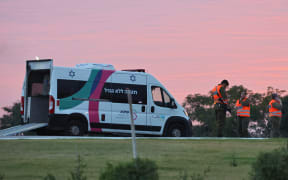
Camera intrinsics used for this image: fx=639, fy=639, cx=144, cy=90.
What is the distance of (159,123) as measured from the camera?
2312 centimetres

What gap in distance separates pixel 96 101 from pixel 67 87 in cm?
121

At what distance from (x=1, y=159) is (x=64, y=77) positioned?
33.1 ft

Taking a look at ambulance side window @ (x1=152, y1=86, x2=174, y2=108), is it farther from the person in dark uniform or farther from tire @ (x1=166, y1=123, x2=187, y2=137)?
the person in dark uniform

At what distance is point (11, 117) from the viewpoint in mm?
76062

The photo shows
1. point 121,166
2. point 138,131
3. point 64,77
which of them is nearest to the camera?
point 121,166

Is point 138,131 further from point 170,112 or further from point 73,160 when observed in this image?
point 73,160

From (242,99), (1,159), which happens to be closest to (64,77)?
(242,99)

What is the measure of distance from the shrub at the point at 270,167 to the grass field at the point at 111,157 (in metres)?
1.96

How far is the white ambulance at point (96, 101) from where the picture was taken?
846 inches

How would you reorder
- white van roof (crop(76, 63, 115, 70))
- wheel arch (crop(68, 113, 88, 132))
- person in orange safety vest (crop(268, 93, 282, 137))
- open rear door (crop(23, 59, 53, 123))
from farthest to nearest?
1. person in orange safety vest (crop(268, 93, 282, 137))
2. open rear door (crop(23, 59, 53, 123))
3. white van roof (crop(76, 63, 115, 70))
4. wheel arch (crop(68, 113, 88, 132))

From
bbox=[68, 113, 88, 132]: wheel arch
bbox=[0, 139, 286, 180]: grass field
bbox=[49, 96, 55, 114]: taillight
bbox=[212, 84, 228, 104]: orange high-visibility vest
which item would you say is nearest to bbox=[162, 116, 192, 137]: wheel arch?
bbox=[212, 84, 228, 104]: orange high-visibility vest

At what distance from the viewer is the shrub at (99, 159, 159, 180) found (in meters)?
5.83

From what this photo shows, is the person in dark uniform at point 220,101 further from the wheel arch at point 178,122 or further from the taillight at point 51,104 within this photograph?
the taillight at point 51,104

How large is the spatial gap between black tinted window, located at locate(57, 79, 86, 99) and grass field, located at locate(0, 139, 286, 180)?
582cm
